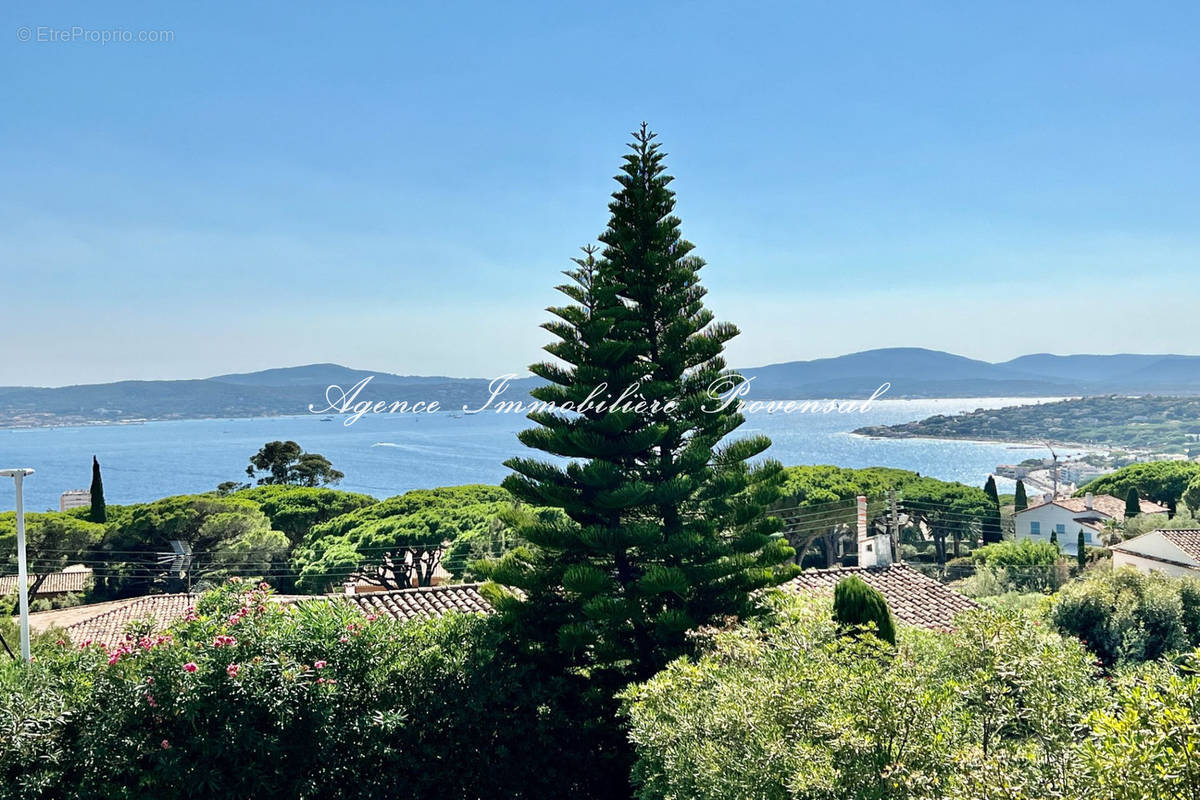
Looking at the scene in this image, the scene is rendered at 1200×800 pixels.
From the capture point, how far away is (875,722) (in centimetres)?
377

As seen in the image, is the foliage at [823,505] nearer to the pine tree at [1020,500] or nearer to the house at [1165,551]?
the house at [1165,551]

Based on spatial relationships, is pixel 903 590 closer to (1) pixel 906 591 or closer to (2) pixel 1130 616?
(1) pixel 906 591

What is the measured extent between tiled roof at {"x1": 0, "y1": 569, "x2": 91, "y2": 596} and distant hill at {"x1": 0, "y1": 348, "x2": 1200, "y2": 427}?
41233 mm

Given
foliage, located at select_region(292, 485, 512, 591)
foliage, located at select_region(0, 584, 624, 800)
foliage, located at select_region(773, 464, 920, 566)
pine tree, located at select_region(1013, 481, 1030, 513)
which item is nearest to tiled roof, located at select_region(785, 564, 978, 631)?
foliage, located at select_region(0, 584, 624, 800)

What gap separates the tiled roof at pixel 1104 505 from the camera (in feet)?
131

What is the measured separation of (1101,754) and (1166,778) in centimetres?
16

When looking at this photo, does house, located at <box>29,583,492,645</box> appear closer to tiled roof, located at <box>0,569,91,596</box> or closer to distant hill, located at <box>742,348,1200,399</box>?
tiled roof, located at <box>0,569,91,596</box>

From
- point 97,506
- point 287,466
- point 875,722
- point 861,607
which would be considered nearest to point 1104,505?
point 861,607

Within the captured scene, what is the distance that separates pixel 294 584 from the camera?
27.9m

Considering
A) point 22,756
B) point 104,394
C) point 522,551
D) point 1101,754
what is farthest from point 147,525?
point 104,394

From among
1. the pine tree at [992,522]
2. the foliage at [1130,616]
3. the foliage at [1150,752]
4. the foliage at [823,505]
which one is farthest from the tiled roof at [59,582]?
the pine tree at [992,522]

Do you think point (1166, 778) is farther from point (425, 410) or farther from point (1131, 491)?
point (1131, 491)

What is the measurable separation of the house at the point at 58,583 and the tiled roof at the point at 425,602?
2072cm

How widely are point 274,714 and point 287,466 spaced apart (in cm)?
4635
